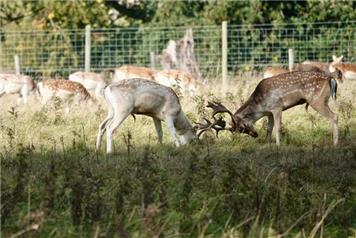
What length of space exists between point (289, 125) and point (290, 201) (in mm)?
5777

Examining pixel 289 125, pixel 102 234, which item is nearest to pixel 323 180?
pixel 102 234

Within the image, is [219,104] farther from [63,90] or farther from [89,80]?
[89,80]

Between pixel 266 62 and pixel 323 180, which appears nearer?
pixel 323 180

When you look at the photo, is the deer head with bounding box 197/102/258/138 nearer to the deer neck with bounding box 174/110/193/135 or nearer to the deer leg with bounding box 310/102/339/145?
the deer neck with bounding box 174/110/193/135

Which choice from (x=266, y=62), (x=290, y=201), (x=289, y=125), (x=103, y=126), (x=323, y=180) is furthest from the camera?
(x=266, y=62)

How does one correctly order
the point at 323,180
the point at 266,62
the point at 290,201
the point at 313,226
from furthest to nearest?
the point at 266,62, the point at 323,180, the point at 290,201, the point at 313,226

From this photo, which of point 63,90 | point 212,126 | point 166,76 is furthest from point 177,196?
point 166,76

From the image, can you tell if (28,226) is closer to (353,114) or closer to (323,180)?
(323,180)

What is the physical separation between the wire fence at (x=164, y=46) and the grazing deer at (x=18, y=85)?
5236mm

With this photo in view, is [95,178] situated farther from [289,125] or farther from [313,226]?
[289,125]

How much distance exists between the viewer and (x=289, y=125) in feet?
45.1

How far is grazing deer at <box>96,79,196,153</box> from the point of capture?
1204 centimetres

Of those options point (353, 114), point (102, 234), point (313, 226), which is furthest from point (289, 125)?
point (102, 234)

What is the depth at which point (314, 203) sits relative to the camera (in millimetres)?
7805
